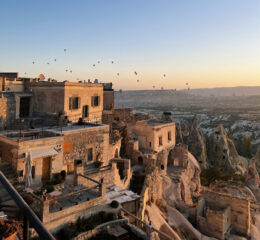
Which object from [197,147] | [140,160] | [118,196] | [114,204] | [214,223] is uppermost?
[114,204]

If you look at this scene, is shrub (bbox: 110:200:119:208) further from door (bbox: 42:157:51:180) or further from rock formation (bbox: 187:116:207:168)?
rock formation (bbox: 187:116:207:168)

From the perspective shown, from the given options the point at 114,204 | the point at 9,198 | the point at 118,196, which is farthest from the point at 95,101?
the point at 9,198

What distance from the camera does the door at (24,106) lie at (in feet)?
79.3

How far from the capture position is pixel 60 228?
38.1ft

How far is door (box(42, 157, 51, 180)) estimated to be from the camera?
1594 centimetres

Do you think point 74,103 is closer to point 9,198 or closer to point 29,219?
point 9,198

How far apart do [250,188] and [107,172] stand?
26087 mm

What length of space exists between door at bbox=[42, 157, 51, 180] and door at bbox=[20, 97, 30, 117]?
10.2m

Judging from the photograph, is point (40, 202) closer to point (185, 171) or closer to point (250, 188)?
point (185, 171)

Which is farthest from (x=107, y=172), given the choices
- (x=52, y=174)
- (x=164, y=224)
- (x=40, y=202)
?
(x=40, y=202)

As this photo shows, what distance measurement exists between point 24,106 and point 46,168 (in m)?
11.0

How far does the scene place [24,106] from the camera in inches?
968

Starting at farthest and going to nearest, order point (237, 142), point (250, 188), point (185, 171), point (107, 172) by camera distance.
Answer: point (237, 142)
point (250, 188)
point (185, 171)
point (107, 172)

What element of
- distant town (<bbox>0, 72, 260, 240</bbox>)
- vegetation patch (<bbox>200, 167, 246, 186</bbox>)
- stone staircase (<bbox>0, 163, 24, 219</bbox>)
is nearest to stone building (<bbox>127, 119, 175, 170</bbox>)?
distant town (<bbox>0, 72, 260, 240</bbox>)
